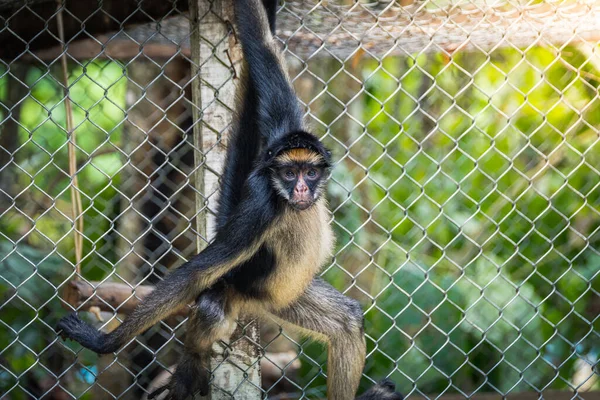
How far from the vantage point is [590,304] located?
6117mm

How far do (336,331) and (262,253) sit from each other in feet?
1.51

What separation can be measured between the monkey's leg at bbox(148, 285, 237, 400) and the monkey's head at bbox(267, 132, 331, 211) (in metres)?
0.51

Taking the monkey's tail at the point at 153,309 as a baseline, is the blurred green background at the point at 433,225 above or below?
below

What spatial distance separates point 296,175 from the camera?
281cm

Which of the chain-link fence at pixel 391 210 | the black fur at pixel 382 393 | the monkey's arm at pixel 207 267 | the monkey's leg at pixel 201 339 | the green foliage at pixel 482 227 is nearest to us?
the monkey's arm at pixel 207 267

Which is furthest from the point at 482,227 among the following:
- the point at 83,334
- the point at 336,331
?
the point at 83,334

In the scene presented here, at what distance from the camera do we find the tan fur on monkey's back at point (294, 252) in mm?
2992

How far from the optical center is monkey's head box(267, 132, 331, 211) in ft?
9.15

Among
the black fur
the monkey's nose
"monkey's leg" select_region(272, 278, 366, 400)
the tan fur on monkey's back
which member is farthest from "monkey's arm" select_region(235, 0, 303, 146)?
the black fur

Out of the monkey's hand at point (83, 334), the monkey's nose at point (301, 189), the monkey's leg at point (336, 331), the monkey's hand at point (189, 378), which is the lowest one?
the monkey's hand at point (189, 378)

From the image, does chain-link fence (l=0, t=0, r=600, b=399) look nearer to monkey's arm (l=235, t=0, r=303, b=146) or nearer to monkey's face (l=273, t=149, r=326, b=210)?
monkey's arm (l=235, t=0, r=303, b=146)

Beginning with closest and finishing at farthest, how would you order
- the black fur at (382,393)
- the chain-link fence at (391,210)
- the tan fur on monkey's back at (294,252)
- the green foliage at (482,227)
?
the tan fur on monkey's back at (294,252), the black fur at (382,393), the chain-link fence at (391,210), the green foliage at (482,227)

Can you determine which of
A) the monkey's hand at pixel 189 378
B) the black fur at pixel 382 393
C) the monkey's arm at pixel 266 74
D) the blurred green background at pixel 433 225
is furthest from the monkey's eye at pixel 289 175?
the blurred green background at pixel 433 225

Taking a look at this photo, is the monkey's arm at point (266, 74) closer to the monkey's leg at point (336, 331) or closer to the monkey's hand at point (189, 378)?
the monkey's leg at point (336, 331)
